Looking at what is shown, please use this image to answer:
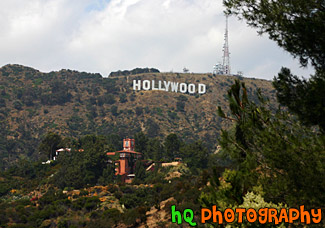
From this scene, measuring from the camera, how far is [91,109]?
536ft

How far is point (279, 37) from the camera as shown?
13836 mm

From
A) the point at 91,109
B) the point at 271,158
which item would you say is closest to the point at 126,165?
the point at 271,158

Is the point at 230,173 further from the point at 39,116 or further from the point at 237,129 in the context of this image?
the point at 39,116

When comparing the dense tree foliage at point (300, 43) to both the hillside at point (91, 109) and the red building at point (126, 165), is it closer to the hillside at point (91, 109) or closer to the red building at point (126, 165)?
the red building at point (126, 165)

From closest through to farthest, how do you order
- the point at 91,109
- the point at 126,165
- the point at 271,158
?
the point at 271,158
the point at 126,165
the point at 91,109

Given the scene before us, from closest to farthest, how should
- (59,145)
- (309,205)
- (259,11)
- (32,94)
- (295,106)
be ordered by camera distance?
(309,205), (295,106), (259,11), (59,145), (32,94)

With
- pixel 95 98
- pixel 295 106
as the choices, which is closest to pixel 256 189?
pixel 295 106

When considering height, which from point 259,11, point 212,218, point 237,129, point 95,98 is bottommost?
point 212,218

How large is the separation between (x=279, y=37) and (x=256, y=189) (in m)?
5.37

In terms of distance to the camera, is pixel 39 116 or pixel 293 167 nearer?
pixel 293 167

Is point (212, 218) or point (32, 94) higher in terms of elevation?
point (32, 94)

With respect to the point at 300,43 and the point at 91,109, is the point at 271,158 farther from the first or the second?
the point at 91,109

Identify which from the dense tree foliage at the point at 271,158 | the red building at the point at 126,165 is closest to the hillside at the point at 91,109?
the red building at the point at 126,165

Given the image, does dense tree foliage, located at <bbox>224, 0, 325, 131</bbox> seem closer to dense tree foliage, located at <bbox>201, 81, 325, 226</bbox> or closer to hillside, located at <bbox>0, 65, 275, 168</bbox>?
dense tree foliage, located at <bbox>201, 81, 325, 226</bbox>
